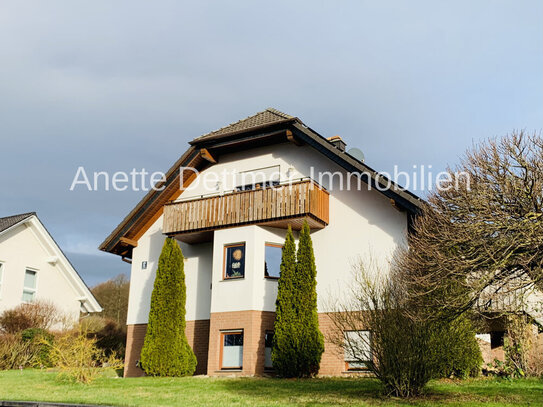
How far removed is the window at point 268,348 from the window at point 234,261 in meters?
2.14

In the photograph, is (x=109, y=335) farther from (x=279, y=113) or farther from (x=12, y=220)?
(x=279, y=113)

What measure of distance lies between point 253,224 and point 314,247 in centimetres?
219

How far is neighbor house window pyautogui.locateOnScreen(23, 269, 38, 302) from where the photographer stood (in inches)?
1098

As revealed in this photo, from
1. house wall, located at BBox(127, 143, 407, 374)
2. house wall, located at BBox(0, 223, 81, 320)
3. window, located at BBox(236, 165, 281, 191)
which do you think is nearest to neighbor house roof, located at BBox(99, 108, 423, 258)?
house wall, located at BBox(127, 143, 407, 374)

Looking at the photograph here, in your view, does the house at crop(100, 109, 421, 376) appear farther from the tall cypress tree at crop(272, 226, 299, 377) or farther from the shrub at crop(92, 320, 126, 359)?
the shrub at crop(92, 320, 126, 359)

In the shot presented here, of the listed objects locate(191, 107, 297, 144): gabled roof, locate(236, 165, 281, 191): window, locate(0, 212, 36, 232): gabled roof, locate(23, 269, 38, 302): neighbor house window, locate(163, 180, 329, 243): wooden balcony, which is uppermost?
locate(191, 107, 297, 144): gabled roof

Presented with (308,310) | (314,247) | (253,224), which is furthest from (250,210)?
(308,310)

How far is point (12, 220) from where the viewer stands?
28266 millimetres

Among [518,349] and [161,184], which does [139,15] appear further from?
[518,349]

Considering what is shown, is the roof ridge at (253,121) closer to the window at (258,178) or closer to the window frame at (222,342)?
the window at (258,178)

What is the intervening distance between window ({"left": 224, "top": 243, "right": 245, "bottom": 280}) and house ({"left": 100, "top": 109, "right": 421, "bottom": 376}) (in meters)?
0.04

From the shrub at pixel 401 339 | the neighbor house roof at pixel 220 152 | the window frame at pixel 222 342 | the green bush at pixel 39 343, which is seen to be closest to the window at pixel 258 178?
the neighbor house roof at pixel 220 152

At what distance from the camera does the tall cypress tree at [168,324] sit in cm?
1856

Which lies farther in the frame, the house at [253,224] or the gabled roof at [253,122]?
the gabled roof at [253,122]
